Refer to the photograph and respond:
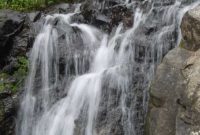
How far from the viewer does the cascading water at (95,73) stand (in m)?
8.72

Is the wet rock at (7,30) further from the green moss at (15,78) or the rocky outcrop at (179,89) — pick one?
the rocky outcrop at (179,89)

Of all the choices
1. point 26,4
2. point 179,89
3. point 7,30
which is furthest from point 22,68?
point 179,89

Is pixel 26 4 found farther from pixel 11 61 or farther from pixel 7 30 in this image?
pixel 11 61

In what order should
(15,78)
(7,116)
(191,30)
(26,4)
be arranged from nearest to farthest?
(191,30) → (7,116) → (15,78) → (26,4)

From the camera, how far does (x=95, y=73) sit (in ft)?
32.6

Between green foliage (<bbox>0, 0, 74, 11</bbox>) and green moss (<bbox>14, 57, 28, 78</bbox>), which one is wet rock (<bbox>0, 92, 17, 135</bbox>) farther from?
green foliage (<bbox>0, 0, 74, 11</bbox>)

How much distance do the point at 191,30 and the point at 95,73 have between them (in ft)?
10.4

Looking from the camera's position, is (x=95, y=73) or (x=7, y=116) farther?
(x=7, y=116)

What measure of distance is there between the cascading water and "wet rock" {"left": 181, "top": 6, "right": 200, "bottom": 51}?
1672 millimetres

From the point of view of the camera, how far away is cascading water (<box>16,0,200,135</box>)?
28.6 ft

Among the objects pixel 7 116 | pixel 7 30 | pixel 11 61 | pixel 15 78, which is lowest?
pixel 7 116

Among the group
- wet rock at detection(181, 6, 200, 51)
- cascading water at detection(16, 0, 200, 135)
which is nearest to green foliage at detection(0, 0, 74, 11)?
cascading water at detection(16, 0, 200, 135)

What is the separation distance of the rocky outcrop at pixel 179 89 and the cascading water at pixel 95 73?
132 cm

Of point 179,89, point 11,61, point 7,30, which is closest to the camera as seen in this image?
point 179,89
